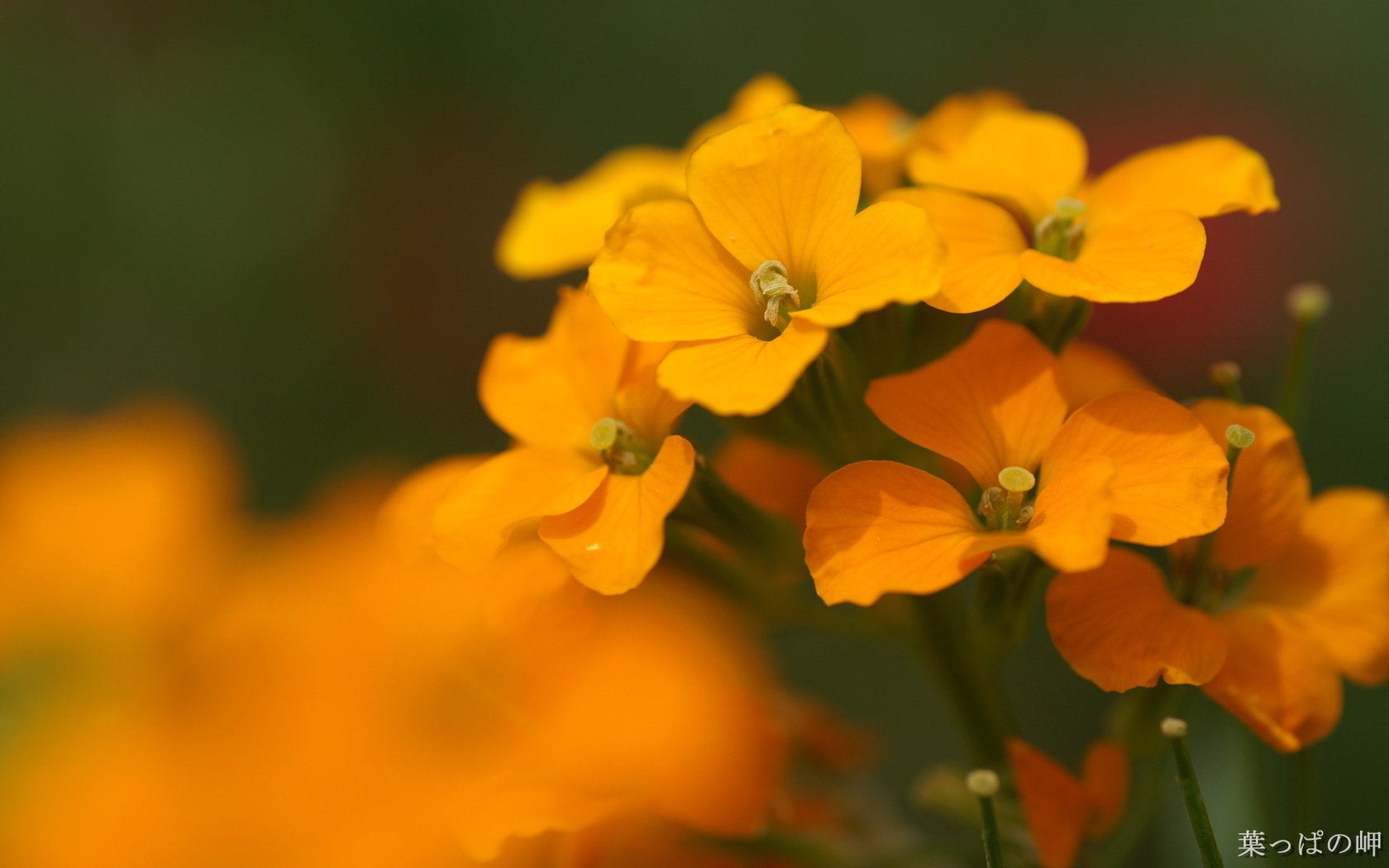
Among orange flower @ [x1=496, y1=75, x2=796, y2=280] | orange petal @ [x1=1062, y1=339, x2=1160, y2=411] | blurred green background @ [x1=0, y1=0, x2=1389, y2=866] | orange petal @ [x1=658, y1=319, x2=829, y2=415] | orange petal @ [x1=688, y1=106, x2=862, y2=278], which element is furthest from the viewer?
blurred green background @ [x1=0, y1=0, x2=1389, y2=866]

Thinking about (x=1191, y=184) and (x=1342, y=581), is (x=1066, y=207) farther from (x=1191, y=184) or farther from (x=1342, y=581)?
(x=1342, y=581)

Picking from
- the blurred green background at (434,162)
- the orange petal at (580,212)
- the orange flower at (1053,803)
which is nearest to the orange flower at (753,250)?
the orange petal at (580,212)

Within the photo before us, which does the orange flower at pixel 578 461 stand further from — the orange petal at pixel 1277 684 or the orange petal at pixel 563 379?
the orange petal at pixel 1277 684

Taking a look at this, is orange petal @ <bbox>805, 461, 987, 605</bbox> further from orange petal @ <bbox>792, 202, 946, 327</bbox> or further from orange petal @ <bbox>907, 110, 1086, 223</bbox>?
orange petal @ <bbox>907, 110, 1086, 223</bbox>

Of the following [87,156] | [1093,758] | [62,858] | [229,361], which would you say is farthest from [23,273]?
[1093,758]

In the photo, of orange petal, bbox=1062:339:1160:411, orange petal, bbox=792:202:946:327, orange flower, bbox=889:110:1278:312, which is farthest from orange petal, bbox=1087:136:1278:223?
orange petal, bbox=792:202:946:327
